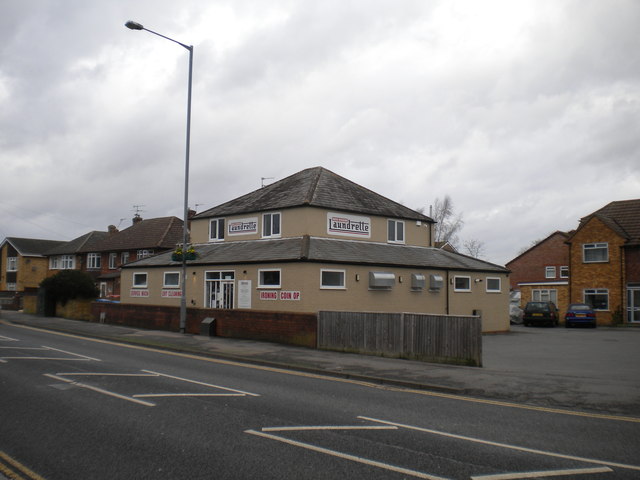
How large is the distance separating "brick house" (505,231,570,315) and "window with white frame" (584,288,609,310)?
5.94m

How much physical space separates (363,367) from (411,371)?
1263mm

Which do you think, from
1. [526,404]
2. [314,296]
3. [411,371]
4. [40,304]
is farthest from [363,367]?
[40,304]

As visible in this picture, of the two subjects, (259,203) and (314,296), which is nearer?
(314,296)

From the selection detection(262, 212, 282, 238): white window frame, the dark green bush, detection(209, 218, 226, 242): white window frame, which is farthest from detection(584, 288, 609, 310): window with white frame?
the dark green bush

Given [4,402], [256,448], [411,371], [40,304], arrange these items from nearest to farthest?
1. [256,448]
2. [4,402]
3. [411,371]
4. [40,304]

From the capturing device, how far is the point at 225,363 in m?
14.5

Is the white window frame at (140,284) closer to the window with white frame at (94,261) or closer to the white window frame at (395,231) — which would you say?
the white window frame at (395,231)

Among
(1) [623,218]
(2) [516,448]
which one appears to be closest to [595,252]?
(1) [623,218]

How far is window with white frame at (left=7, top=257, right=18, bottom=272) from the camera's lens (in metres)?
63.8

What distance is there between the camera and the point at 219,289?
83.4 ft

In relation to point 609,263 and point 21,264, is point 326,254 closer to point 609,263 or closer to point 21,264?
point 609,263

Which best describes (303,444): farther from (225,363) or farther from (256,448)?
(225,363)

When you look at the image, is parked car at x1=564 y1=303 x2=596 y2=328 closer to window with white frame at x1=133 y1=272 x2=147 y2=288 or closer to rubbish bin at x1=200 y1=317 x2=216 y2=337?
rubbish bin at x1=200 y1=317 x2=216 y2=337

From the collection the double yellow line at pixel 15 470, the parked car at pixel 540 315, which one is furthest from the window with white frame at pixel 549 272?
the double yellow line at pixel 15 470
